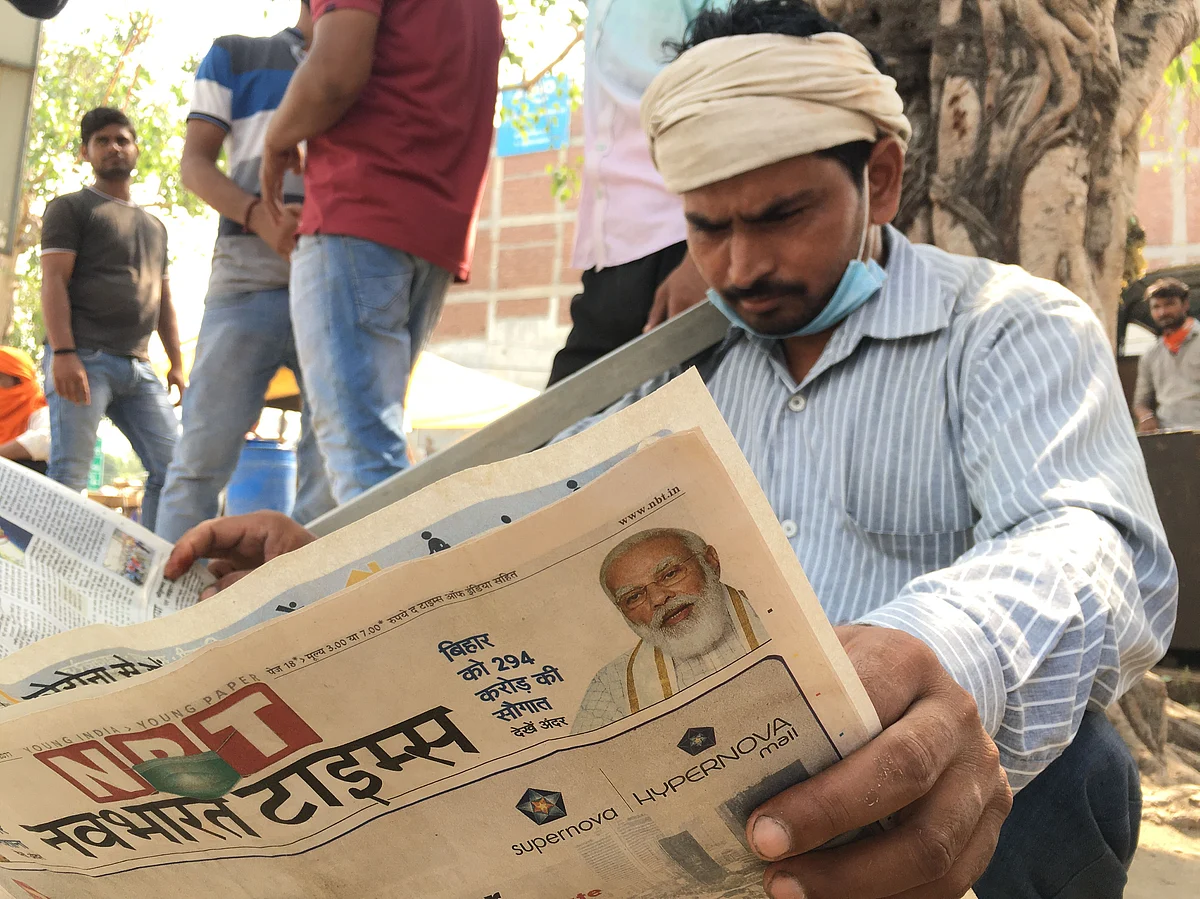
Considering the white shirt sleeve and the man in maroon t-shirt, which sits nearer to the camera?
the man in maroon t-shirt

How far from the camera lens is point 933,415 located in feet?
4.17

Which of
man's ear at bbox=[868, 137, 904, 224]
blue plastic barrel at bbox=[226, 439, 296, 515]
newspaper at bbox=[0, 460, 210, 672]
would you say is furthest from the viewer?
blue plastic barrel at bbox=[226, 439, 296, 515]

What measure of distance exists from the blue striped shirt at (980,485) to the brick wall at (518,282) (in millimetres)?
20005

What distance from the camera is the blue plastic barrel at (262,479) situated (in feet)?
16.4

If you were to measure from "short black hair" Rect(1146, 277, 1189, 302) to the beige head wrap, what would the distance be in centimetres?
617

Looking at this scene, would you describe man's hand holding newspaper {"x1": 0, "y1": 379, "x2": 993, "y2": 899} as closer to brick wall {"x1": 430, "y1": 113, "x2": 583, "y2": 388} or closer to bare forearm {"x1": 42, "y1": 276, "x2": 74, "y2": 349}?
bare forearm {"x1": 42, "y1": 276, "x2": 74, "y2": 349}

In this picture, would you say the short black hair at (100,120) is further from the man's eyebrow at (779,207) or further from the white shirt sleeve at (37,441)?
the man's eyebrow at (779,207)

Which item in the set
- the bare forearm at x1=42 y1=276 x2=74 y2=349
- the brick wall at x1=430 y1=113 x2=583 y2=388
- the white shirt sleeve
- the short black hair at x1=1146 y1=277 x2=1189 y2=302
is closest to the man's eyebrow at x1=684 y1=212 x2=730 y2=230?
the bare forearm at x1=42 y1=276 x2=74 y2=349

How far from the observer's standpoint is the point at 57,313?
3.83m

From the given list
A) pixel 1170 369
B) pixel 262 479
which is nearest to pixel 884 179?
pixel 262 479

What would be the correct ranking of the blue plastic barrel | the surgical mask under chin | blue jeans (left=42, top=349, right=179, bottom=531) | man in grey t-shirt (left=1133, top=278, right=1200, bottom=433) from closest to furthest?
1. the surgical mask under chin
2. blue jeans (left=42, top=349, right=179, bottom=531)
3. the blue plastic barrel
4. man in grey t-shirt (left=1133, top=278, right=1200, bottom=433)

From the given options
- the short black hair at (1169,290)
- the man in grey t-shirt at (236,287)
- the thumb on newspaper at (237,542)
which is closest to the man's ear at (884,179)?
the thumb on newspaper at (237,542)

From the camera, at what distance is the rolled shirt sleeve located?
2.87 ft

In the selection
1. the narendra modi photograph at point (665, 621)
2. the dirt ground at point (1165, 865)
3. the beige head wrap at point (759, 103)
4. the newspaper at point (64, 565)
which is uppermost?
the beige head wrap at point (759, 103)
